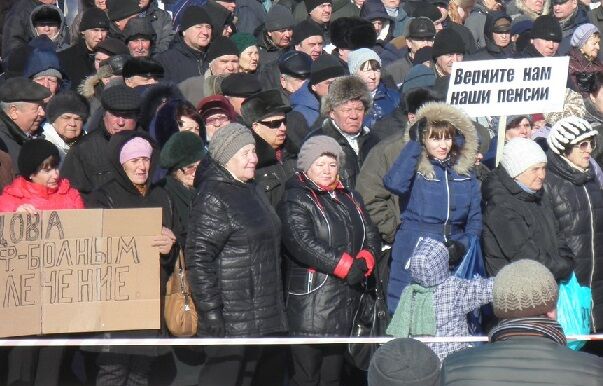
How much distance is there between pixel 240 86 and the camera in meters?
11.9

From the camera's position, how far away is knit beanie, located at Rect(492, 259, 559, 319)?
20.4ft

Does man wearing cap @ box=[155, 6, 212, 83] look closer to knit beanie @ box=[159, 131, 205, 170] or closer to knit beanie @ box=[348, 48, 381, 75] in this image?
knit beanie @ box=[348, 48, 381, 75]

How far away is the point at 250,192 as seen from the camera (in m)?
9.65

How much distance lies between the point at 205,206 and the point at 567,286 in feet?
8.93

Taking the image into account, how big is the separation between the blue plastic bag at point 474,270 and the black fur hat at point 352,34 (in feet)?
15.0

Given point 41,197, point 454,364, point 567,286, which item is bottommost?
point 567,286

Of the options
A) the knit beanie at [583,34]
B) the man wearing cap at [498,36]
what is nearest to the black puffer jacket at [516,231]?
the knit beanie at [583,34]

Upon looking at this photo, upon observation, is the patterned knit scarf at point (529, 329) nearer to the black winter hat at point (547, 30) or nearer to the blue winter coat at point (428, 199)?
the blue winter coat at point (428, 199)

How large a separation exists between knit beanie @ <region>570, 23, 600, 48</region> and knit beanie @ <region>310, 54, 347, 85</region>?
11.8 feet

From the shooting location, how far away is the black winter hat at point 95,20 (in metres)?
14.4

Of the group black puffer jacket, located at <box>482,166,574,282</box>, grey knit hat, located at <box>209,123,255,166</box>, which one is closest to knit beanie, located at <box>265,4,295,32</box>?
black puffer jacket, located at <box>482,166,574,282</box>


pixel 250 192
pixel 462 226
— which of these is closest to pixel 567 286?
pixel 462 226

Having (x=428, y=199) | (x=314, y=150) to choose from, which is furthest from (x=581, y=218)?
(x=314, y=150)

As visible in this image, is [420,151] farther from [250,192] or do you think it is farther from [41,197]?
[41,197]
